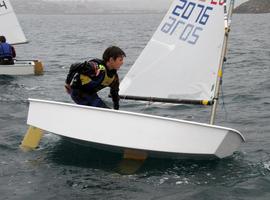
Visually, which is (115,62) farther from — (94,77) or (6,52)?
(6,52)

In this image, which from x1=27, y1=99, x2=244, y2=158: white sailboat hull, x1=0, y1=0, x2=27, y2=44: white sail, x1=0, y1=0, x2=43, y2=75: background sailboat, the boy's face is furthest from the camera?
x1=0, y1=0, x2=27, y2=44: white sail

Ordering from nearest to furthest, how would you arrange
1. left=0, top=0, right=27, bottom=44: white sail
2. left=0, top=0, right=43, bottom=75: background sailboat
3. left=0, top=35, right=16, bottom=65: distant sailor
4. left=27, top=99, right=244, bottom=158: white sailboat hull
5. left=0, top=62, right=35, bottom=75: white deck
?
1. left=27, top=99, right=244, bottom=158: white sailboat hull
2. left=0, top=35, right=16, bottom=65: distant sailor
3. left=0, top=62, right=35, bottom=75: white deck
4. left=0, top=0, right=43, bottom=75: background sailboat
5. left=0, top=0, right=27, bottom=44: white sail

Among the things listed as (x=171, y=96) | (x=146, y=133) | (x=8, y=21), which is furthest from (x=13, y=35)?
(x=146, y=133)

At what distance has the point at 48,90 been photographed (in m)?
15.1

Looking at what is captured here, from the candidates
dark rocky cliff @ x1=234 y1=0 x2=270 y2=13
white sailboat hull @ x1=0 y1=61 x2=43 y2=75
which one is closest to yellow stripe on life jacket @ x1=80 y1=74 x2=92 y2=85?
white sailboat hull @ x1=0 y1=61 x2=43 y2=75

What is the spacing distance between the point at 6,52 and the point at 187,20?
1012 centimetres

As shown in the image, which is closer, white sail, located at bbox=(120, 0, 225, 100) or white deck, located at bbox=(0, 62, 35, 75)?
white sail, located at bbox=(120, 0, 225, 100)

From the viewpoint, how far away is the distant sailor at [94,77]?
7406 millimetres

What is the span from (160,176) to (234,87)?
319 inches

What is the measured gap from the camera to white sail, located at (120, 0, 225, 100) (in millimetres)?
7469

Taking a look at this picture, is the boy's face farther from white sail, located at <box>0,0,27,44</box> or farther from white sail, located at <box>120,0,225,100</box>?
white sail, located at <box>0,0,27,44</box>

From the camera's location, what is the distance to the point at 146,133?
22.9 ft

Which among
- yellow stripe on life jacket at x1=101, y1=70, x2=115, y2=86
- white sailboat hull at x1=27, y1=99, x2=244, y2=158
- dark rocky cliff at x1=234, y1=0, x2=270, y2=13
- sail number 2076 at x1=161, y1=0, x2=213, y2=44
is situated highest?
sail number 2076 at x1=161, y1=0, x2=213, y2=44

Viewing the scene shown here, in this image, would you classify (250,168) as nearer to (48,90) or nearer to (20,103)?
(20,103)
